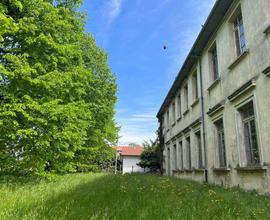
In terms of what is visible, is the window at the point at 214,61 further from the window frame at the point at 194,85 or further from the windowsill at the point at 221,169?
the windowsill at the point at 221,169

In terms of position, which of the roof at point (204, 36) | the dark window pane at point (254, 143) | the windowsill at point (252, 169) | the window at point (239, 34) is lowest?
the windowsill at point (252, 169)

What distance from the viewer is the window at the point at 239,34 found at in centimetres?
895

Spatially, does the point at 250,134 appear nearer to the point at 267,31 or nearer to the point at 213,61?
the point at 267,31

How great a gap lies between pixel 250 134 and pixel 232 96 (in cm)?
148

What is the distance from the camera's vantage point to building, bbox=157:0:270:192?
23.9 ft

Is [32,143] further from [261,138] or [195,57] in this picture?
[195,57]

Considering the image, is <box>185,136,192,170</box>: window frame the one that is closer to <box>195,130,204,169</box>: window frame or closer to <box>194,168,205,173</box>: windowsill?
<box>195,130,204,169</box>: window frame

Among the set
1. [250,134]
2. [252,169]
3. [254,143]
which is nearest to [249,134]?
[250,134]

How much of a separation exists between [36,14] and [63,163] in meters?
6.28

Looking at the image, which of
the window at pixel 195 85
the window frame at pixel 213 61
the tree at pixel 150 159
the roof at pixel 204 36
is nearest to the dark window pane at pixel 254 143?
the window frame at pixel 213 61

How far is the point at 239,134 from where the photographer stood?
8.70 metres

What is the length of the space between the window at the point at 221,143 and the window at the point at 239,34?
3008mm

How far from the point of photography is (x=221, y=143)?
10828 mm

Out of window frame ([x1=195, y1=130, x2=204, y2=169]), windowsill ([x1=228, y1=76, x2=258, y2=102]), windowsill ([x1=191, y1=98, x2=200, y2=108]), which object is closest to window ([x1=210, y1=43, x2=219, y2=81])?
windowsill ([x1=191, y1=98, x2=200, y2=108])
